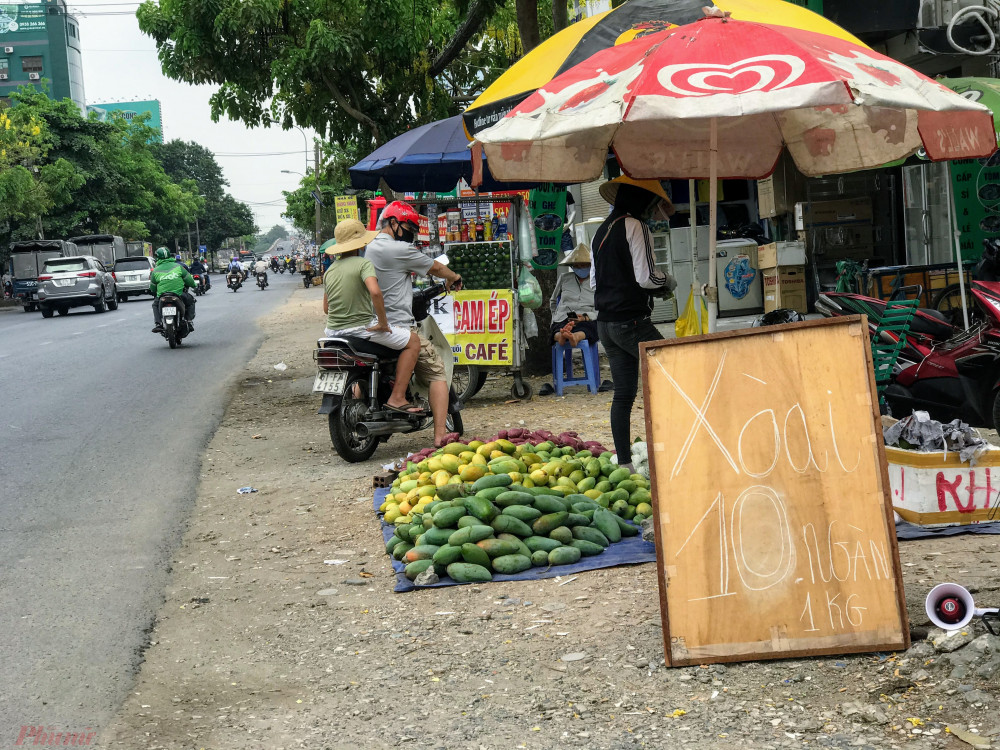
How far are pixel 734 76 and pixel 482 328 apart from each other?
270 inches

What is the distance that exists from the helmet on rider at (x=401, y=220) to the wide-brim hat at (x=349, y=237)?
6.9 inches

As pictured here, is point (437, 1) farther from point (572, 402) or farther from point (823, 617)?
point (823, 617)

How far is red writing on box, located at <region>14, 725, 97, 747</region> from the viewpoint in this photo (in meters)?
3.54

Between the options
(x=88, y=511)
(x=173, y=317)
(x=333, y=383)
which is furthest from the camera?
(x=173, y=317)

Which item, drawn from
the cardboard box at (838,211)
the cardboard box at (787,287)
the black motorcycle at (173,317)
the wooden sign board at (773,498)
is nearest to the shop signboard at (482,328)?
the cardboard box at (787,287)

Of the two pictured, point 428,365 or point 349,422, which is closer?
A: point 349,422

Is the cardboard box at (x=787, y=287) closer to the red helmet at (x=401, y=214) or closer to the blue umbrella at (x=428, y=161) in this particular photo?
the blue umbrella at (x=428, y=161)

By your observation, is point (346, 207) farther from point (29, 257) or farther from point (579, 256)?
point (29, 257)

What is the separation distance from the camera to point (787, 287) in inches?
608

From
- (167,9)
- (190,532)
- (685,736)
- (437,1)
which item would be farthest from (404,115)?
(685,736)

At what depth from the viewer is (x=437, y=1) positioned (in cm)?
1602

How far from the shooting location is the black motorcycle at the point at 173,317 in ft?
60.0

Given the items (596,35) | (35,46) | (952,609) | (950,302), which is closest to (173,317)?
(950,302)

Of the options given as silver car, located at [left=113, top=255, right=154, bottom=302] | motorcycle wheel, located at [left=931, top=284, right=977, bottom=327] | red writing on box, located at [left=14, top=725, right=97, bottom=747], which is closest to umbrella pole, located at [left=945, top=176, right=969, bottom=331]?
motorcycle wheel, located at [left=931, top=284, right=977, bottom=327]
